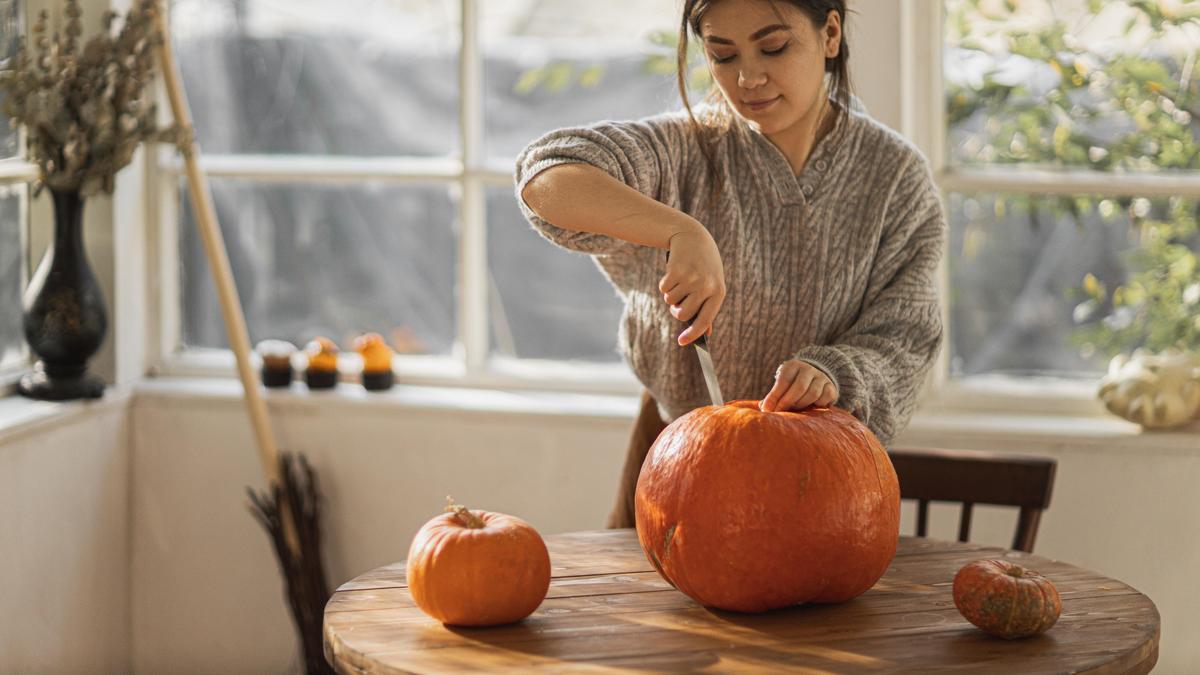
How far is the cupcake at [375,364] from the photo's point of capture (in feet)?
9.01

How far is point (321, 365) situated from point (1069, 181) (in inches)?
58.8

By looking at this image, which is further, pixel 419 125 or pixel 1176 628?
pixel 419 125

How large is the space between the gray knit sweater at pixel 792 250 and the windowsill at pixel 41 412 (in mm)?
1245

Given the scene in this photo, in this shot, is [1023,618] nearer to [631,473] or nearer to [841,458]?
[841,458]

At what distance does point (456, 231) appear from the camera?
2814 mm

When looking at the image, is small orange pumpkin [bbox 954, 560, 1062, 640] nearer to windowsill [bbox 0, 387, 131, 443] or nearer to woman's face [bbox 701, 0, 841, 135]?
woman's face [bbox 701, 0, 841, 135]

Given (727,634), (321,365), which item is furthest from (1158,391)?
(321,365)

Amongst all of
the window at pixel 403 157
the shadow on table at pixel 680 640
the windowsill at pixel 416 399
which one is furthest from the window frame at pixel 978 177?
the shadow on table at pixel 680 640

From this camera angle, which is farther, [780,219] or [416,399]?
[416,399]

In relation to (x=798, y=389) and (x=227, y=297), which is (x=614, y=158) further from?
(x=227, y=297)

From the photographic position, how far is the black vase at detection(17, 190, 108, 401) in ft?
8.29

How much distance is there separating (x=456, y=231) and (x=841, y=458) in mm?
1588

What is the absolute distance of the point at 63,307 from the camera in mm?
2529

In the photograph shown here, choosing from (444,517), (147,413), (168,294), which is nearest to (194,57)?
(168,294)
